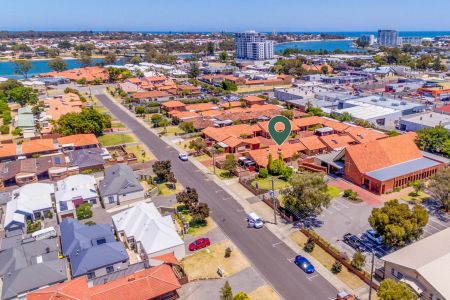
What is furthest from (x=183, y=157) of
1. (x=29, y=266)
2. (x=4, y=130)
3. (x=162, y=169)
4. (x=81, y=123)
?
(x=4, y=130)

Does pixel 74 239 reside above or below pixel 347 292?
above

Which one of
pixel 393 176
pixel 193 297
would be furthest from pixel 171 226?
pixel 393 176

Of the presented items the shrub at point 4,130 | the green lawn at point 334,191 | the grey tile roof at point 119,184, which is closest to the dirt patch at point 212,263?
the grey tile roof at point 119,184

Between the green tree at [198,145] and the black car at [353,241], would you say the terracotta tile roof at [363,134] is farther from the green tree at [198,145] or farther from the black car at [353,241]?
the black car at [353,241]

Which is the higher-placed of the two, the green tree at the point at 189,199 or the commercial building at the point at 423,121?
the commercial building at the point at 423,121

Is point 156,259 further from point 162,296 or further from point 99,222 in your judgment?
point 99,222

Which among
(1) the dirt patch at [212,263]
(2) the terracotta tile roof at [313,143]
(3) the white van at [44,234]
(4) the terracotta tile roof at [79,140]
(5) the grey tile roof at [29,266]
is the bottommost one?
(1) the dirt patch at [212,263]

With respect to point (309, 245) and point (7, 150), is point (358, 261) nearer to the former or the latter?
point (309, 245)
